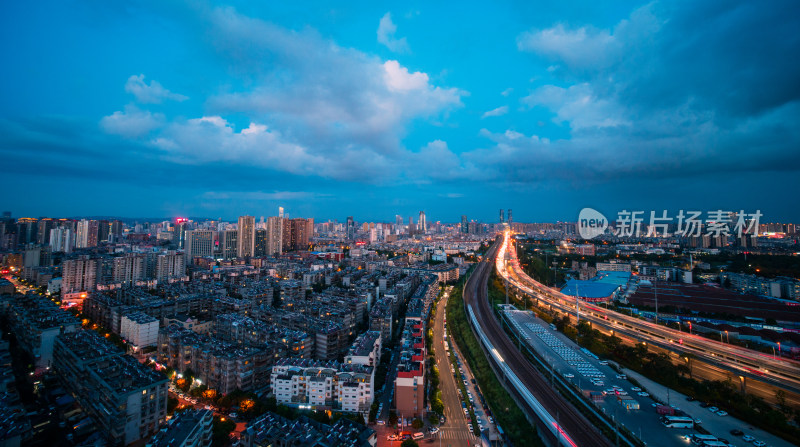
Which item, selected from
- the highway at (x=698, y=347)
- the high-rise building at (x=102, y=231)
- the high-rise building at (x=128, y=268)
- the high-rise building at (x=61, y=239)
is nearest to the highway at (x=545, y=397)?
the highway at (x=698, y=347)

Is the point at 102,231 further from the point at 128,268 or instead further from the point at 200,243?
the point at 128,268

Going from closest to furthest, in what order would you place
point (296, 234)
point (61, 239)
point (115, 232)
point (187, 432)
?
1. point (187, 432)
2. point (61, 239)
3. point (296, 234)
4. point (115, 232)

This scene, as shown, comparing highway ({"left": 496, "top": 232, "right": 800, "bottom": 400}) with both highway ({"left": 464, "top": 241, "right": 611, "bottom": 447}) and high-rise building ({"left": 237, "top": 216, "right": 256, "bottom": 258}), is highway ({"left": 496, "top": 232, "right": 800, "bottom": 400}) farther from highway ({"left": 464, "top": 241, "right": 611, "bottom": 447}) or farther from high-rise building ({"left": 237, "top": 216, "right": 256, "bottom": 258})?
high-rise building ({"left": 237, "top": 216, "right": 256, "bottom": 258})

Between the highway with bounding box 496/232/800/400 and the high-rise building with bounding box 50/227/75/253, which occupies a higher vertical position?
the high-rise building with bounding box 50/227/75/253

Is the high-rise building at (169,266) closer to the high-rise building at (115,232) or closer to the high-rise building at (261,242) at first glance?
the high-rise building at (261,242)

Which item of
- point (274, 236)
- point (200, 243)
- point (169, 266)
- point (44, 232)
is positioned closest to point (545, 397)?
point (169, 266)

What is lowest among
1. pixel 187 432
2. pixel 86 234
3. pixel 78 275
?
pixel 187 432

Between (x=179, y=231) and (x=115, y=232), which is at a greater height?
(x=179, y=231)

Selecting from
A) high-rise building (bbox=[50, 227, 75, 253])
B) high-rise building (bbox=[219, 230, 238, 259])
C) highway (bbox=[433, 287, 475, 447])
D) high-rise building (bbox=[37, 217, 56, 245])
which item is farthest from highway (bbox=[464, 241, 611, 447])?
high-rise building (bbox=[37, 217, 56, 245])
